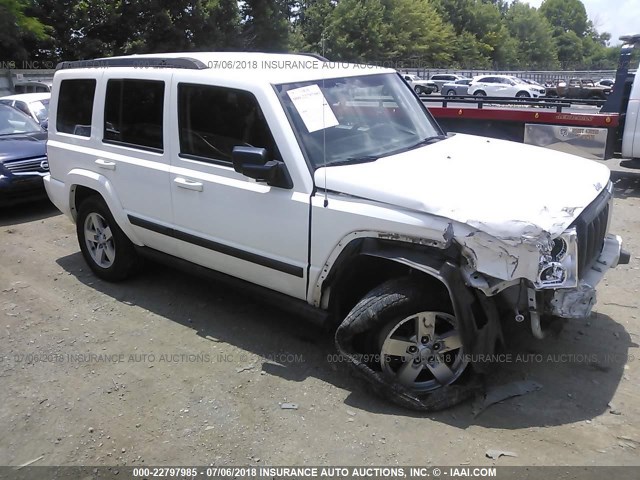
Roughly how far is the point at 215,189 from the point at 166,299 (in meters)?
1.43

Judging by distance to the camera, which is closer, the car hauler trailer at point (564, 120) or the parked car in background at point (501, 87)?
the car hauler trailer at point (564, 120)

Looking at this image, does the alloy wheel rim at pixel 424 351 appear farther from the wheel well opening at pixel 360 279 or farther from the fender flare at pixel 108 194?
the fender flare at pixel 108 194

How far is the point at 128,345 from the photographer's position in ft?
13.7

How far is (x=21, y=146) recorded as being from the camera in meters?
7.98

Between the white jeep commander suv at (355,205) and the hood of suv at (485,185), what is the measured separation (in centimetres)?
1

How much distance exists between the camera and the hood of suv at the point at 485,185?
2.89 meters

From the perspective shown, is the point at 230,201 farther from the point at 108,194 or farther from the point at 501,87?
the point at 501,87

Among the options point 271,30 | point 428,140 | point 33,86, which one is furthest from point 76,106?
point 271,30

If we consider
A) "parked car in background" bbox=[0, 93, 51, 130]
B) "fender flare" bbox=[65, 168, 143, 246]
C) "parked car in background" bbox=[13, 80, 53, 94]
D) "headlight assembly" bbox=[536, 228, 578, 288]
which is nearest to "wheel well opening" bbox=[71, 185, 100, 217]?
"fender flare" bbox=[65, 168, 143, 246]

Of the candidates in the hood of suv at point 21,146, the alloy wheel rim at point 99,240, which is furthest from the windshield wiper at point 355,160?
the hood of suv at point 21,146

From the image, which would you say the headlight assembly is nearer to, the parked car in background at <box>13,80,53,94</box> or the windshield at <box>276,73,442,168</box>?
the windshield at <box>276,73,442,168</box>

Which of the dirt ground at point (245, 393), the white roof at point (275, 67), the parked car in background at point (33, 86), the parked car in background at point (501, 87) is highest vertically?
the parked car in background at point (501, 87)

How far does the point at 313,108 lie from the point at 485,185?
4.03ft

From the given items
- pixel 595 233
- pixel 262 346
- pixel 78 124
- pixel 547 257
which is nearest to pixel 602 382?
pixel 595 233
